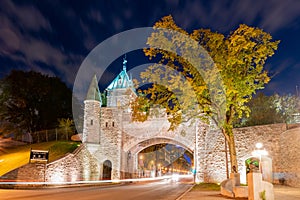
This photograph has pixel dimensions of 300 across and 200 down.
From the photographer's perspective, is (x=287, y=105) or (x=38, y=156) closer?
(x=38, y=156)

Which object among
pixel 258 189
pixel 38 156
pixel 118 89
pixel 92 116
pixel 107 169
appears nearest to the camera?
pixel 258 189

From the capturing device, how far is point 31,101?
4197cm

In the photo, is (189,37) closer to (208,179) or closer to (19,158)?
(208,179)

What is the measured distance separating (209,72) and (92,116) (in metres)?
21.6

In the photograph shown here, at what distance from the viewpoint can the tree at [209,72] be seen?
13.7 m

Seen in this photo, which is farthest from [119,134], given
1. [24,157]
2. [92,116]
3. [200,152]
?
[200,152]

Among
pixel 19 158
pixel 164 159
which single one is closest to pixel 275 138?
pixel 19 158

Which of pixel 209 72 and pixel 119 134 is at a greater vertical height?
pixel 209 72

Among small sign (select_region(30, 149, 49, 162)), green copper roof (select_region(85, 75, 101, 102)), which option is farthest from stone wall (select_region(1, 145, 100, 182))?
green copper roof (select_region(85, 75, 101, 102))

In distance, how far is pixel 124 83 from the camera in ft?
167

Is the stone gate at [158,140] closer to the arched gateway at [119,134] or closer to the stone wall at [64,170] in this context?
the arched gateway at [119,134]

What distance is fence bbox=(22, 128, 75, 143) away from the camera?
37719mm

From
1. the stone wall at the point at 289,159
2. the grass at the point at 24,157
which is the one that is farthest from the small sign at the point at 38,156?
the stone wall at the point at 289,159

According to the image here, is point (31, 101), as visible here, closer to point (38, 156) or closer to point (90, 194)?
point (38, 156)
